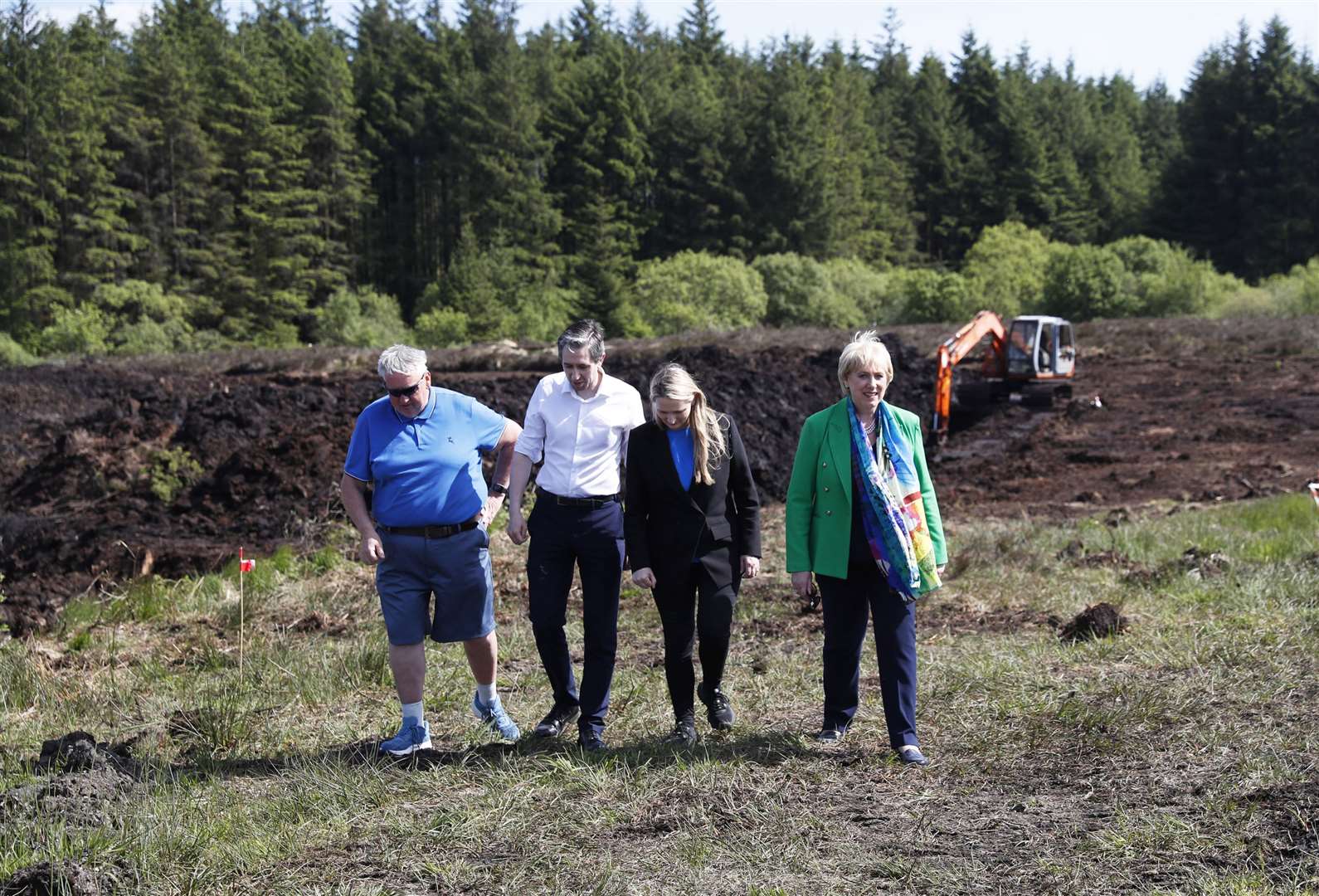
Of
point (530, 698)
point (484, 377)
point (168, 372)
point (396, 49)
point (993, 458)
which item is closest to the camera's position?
point (530, 698)

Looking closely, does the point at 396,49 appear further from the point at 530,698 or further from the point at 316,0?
the point at 530,698

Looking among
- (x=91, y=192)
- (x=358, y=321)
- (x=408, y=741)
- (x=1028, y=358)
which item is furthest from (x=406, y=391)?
(x=91, y=192)

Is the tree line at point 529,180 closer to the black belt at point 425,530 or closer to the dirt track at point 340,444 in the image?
the dirt track at point 340,444

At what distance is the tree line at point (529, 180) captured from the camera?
53594 millimetres

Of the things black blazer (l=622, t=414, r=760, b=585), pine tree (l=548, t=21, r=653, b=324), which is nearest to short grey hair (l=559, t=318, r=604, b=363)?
black blazer (l=622, t=414, r=760, b=585)

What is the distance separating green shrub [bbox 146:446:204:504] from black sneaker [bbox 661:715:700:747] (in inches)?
394

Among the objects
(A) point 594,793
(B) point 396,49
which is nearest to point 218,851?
(A) point 594,793

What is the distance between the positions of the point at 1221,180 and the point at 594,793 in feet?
224

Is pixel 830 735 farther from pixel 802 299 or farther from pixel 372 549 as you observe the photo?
pixel 802 299

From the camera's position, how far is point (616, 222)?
6575cm

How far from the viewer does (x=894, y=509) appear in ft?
17.4

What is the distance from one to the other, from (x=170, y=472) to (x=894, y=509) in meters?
11.4

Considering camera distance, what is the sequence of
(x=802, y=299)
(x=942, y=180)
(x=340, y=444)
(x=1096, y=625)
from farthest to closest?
(x=942, y=180) < (x=802, y=299) < (x=340, y=444) < (x=1096, y=625)

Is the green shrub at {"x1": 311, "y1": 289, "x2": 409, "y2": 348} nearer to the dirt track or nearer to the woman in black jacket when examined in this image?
the dirt track
